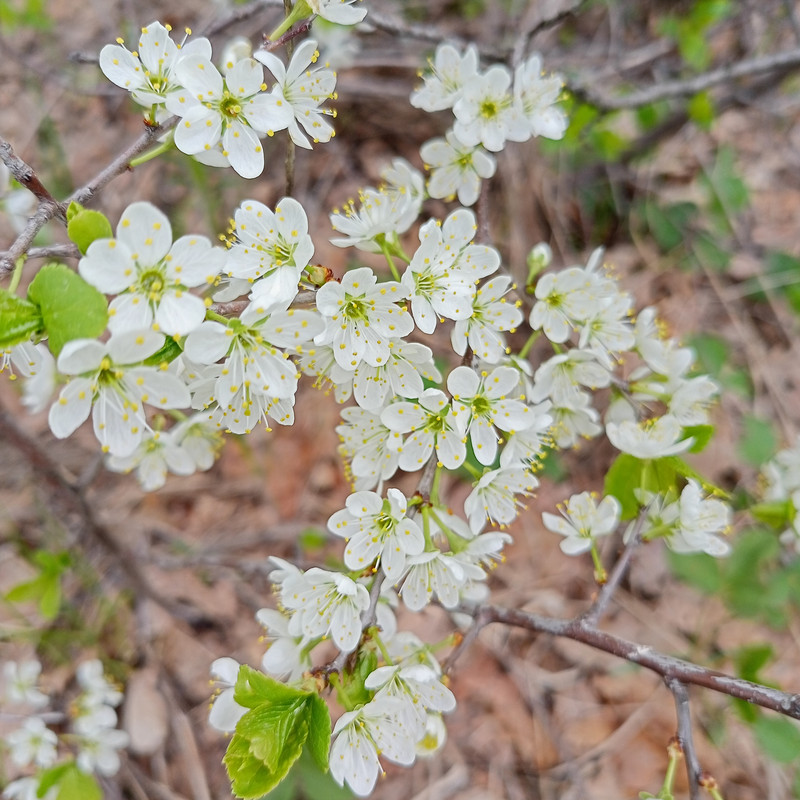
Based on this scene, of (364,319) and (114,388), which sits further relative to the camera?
(364,319)

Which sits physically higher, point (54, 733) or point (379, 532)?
point (379, 532)

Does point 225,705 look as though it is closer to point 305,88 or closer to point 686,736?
point 686,736

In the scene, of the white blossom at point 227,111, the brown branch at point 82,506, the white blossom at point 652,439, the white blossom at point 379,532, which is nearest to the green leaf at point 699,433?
the white blossom at point 652,439

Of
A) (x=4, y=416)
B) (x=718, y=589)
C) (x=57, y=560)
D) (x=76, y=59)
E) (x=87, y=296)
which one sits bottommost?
(x=718, y=589)

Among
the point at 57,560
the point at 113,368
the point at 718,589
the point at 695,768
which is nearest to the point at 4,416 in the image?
the point at 57,560

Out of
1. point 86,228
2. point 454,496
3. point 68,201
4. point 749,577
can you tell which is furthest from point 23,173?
point 749,577

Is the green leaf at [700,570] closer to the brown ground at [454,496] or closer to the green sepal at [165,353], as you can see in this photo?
the brown ground at [454,496]

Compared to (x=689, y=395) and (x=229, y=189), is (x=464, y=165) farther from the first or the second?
(x=229, y=189)
